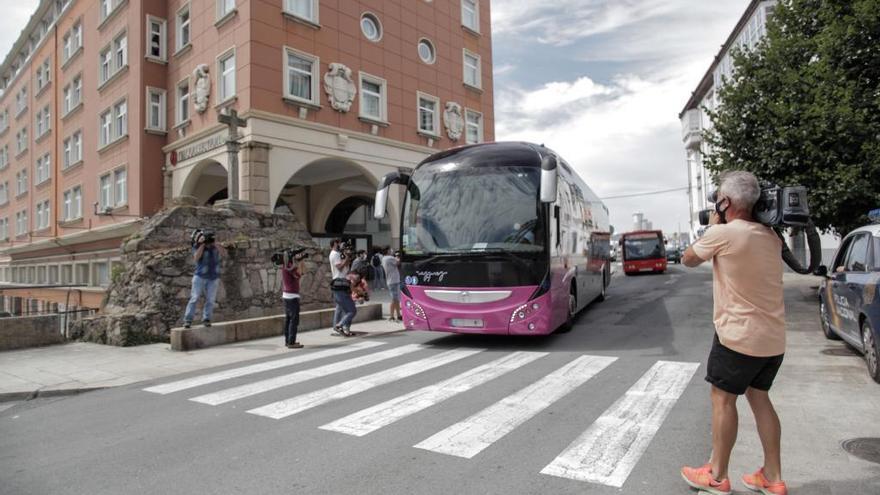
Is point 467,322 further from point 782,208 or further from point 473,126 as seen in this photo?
point 473,126

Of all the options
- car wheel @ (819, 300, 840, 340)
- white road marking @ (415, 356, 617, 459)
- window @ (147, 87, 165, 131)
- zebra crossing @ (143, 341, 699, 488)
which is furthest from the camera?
window @ (147, 87, 165, 131)

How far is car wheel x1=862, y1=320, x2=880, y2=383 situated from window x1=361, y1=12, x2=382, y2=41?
18.7 meters

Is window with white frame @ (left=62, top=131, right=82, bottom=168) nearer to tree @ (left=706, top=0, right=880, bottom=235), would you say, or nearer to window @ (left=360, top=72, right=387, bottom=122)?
window @ (left=360, top=72, right=387, bottom=122)

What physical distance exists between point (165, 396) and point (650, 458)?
4986 mm

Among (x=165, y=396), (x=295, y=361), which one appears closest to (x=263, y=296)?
(x=295, y=361)

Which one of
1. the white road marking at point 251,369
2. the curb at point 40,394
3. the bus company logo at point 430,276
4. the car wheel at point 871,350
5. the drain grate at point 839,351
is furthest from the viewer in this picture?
the bus company logo at point 430,276

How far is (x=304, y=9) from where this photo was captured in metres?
18.7

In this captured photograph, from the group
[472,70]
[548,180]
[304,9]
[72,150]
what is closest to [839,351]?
[548,180]

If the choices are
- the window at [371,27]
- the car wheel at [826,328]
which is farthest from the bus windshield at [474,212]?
the window at [371,27]

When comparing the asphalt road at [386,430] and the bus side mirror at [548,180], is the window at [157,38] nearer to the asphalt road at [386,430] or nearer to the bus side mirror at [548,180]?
the asphalt road at [386,430]

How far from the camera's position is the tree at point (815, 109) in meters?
11.3

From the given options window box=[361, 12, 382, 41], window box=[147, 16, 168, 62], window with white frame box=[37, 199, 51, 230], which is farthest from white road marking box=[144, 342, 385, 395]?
window with white frame box=[37, 199, 51, 230]

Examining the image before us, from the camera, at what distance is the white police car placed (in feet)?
18.6

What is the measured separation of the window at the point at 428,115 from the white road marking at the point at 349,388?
54.2 ft
